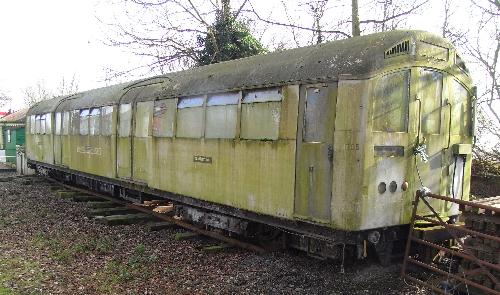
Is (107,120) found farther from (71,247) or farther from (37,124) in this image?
(37,124)

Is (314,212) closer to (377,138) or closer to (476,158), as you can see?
(377,138)

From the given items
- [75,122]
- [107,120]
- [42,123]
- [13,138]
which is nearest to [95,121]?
[107,120]

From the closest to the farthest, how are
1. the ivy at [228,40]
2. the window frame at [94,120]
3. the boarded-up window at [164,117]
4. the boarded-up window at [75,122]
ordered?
the boarded-up window at [164,117] < the window frame at [94,120] < the boarded-up window at [75,122] < the ivy at [228,40]

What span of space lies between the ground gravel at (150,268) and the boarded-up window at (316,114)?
191 centimetres

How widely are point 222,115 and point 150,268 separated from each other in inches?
107

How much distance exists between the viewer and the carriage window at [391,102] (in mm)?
5668

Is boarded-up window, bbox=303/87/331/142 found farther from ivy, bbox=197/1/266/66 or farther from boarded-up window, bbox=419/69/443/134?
ivy, bbox=197/1/266/66

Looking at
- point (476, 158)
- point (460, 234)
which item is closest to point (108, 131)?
point (460, 234)

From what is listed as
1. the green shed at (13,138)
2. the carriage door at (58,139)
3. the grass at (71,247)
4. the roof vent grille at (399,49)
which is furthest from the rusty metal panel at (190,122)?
the green shed at (13,138)

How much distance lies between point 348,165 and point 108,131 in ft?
27.5

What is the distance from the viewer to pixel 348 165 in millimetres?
5578

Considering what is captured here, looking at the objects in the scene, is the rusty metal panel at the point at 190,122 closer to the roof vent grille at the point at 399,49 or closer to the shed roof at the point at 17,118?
the roof vent grille at the point at 399,49

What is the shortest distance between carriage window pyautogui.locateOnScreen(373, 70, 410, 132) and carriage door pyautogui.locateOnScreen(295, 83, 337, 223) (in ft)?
1.77

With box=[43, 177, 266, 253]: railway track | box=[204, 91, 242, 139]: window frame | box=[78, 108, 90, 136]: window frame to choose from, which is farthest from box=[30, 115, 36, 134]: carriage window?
box=[204, 91, 242, 139]: window frame
